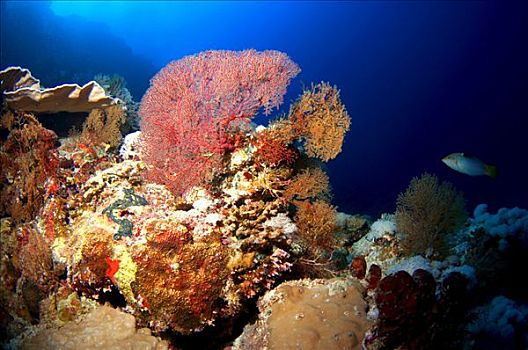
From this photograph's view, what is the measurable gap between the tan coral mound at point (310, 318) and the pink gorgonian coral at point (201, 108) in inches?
75.0

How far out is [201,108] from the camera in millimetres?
4285

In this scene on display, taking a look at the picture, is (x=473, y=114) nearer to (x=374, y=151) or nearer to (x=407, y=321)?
(x=374, y=151)

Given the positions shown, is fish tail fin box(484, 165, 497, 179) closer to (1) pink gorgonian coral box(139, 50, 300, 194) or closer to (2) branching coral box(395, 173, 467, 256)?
(2) branching coral box(395, 173, 467, 256)

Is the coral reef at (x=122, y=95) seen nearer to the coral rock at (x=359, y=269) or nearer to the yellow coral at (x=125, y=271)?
the yellow coral at (x=125, y=271)

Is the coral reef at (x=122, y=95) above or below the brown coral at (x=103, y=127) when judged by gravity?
above

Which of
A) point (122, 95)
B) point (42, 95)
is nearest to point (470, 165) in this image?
point (42, 95)

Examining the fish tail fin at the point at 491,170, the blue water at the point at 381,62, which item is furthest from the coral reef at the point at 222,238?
the blue water at the point at 381,62

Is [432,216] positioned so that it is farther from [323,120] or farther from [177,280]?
[177,280]

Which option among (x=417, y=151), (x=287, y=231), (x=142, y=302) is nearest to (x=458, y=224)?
(x=287, y=231)

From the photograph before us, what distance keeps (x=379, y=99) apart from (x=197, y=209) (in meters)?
80.2

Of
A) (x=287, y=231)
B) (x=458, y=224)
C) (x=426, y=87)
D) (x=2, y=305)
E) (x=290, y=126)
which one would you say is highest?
(x=426, y=87)

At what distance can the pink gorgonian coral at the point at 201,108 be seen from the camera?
4.17 metres

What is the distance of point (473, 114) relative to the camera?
57.3 meters

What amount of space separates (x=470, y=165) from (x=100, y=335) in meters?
5.65
